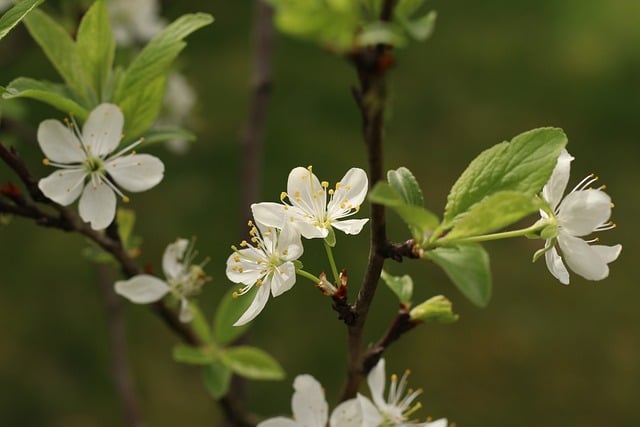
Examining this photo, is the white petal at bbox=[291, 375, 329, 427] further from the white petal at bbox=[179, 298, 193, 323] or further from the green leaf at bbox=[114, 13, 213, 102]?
the green leaf at bbox=[114, 13, 213, 102]

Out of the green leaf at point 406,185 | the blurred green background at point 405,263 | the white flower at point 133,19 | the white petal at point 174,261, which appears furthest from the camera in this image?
the blurred green background at point 405,263

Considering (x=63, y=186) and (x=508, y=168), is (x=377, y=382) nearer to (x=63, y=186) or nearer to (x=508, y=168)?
(x=508, y=168)

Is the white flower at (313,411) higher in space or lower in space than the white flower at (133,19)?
lower

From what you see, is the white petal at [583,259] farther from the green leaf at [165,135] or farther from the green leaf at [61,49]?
the green leaf at [61,49]

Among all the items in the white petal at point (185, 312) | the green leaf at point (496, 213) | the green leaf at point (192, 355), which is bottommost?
the green leaf at point (192, 355)

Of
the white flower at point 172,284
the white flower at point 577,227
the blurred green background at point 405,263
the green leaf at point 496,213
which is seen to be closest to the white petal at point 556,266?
the white flower at point 577,227

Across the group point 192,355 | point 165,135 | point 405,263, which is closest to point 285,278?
point 165,135

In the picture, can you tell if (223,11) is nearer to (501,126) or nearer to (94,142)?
(501,126)
